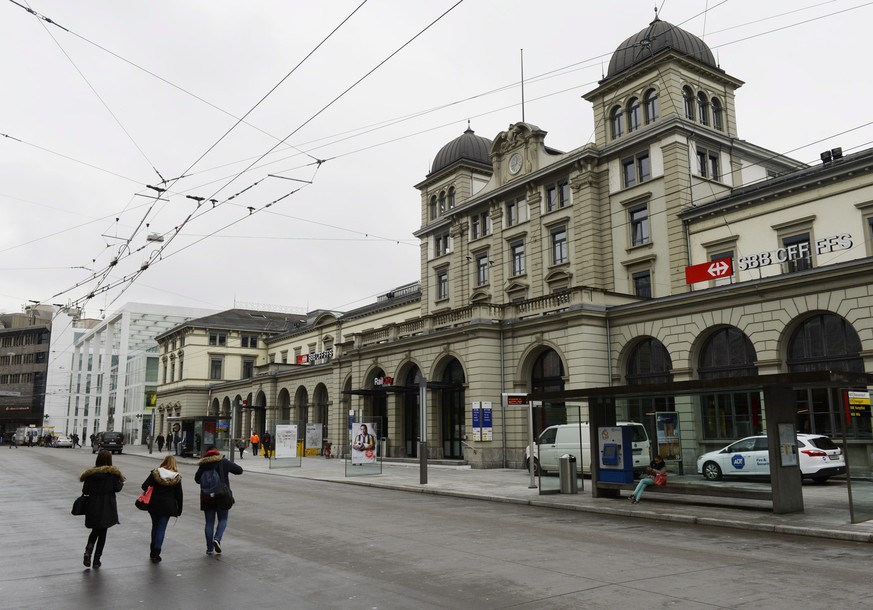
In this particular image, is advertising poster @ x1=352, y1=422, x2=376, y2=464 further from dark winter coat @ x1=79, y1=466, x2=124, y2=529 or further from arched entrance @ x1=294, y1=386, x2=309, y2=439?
arched entrance @ x1=294, y1=386, x2=309, y2=439

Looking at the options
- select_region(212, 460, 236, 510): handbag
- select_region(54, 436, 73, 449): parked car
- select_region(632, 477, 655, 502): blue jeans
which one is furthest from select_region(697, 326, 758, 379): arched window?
select_region(54, 436, 73, 449): parked car

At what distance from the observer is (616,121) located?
3912cm

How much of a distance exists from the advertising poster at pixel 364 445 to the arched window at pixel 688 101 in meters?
22.3

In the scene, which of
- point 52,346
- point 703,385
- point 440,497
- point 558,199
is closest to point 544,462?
point 440,497

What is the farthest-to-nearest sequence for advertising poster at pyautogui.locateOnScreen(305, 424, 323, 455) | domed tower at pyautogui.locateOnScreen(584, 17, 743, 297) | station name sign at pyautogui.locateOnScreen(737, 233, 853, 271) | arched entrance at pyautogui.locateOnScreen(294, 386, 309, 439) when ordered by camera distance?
arched entrance at pyautogui.locateOnScreen(294, 386, 309, 439), advertising poster at pyautogui.locateOnScreen(305, 424, 323, 455), domed tower at pyautogui.locateOnScreen(584, 17, 743, 297), station name sign at pyautogui.locateOnScreen(737, 233, 853, 271)

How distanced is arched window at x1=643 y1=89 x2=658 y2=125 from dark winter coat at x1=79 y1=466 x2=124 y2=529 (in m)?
33.0

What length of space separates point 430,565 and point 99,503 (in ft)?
15.3

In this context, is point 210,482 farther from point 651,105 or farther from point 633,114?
point 633,114

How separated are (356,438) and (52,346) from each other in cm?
9808

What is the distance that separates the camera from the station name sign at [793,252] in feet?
94.0

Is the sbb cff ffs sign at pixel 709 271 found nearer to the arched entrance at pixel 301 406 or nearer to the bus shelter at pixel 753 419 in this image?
the bus shelter at pixel 753 419

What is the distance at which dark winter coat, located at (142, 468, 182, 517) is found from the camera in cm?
1049

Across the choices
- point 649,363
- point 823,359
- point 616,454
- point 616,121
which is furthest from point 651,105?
point 616,454

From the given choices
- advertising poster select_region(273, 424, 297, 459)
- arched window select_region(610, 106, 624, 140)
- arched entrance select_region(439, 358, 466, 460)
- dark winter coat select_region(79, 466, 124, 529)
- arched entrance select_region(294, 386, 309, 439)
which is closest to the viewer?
dark winter coat select_region(79, 466, 124, 529)
